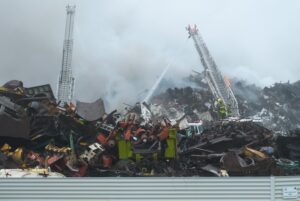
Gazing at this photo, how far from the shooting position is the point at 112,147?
10.1m

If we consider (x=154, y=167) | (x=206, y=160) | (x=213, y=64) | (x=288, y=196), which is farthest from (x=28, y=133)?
(x=213, y=64)

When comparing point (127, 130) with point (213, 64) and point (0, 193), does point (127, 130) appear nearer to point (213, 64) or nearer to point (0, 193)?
point (0, 193)

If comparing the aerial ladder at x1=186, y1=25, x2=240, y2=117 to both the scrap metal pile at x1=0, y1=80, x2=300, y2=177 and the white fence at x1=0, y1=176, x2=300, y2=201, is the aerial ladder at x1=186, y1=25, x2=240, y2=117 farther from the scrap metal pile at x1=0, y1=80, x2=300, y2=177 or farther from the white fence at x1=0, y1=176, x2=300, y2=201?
the white fence at x1=0, y1=176, x2=300, y2=201

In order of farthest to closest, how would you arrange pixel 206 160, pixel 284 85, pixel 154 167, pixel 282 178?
pixel 284 85 → pixel 206 160 → pixel 154 167 → pixel 282 178

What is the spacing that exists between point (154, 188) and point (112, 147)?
13.6ft

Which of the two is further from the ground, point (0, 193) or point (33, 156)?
point (33, 156)

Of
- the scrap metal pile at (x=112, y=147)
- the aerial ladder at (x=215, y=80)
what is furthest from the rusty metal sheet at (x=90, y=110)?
the aerial ladder at (x=215, y=80)

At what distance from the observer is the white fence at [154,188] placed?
19.5 ft

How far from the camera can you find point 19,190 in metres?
6.19

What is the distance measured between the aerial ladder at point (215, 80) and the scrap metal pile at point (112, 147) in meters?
14.5

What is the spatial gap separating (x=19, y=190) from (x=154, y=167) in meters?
4.01

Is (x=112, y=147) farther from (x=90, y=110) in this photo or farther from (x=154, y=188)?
(x=154, y=188)

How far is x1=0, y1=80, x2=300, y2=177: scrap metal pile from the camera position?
9.44 metres

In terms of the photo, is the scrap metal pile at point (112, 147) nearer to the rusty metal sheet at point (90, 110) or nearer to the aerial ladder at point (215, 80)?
the rusty metal sheet at point (90, 110)
